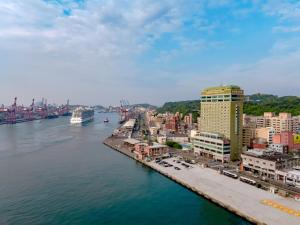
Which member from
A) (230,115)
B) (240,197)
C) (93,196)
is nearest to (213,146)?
(230,115)

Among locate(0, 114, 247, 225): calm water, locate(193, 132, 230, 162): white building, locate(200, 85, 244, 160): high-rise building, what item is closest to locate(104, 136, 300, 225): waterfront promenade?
locate(0, 114, 247, 225): calm water

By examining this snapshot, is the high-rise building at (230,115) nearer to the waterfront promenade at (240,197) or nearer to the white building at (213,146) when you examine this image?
the white building at (213,146)

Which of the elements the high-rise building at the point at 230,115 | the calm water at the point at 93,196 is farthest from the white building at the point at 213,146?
the calm water at the point at 93,196

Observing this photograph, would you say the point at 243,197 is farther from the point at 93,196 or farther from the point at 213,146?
the point at 213,146

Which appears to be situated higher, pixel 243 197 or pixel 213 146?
pixel 213 146

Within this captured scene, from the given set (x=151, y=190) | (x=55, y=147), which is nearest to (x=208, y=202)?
(x=151, y=190)

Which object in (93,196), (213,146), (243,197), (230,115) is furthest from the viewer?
(213,146)
